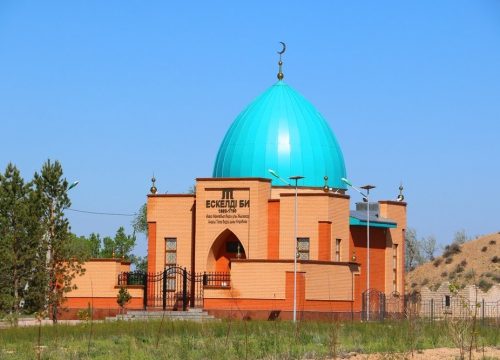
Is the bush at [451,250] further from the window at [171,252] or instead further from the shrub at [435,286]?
the window at [171,252]

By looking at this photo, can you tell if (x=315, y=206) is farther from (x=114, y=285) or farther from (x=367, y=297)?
(x=114, y=285)

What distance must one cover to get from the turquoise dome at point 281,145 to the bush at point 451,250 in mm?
27351

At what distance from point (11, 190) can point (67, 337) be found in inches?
655

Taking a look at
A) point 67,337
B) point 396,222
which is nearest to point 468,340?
point 67,337

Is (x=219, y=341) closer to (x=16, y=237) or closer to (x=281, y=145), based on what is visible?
(x=16, y=237)

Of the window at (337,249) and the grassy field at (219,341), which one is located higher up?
the window at (337,249)

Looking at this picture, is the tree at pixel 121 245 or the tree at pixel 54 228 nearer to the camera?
the tree at pixel 54 228

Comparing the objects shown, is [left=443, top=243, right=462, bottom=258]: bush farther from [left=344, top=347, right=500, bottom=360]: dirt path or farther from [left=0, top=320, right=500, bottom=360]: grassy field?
[left=344, top=347, right=500, bottom=360]: dirt path

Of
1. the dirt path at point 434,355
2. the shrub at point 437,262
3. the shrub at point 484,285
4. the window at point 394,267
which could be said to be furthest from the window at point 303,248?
the shrub at point 437,262

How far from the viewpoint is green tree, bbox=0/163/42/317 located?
138 feet

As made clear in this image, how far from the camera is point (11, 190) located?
4262 cm

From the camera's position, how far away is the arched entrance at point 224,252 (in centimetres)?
4612

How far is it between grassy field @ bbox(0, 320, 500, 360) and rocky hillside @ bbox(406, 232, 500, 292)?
38335mm

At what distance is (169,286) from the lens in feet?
151
